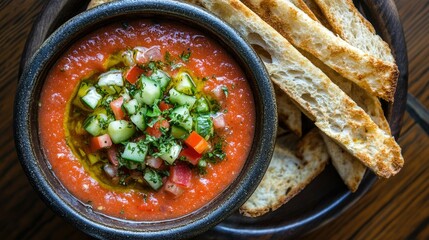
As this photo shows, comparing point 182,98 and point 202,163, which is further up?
point 182,98

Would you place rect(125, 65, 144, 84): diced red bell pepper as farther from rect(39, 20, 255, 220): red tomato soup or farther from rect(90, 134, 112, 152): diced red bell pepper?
rect(90, 134, 112, 152): diced red bell pepper

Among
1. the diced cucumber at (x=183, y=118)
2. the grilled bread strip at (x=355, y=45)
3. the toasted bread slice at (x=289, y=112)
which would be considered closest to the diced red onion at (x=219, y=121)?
the diced cucumber at (x=183, y=118)

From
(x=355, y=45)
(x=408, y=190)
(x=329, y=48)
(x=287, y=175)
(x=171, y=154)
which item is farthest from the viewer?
(x=408, y=190)

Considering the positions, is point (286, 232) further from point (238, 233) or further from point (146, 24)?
point (146, 24)

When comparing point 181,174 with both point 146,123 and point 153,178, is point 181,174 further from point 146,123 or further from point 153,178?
point 146,123

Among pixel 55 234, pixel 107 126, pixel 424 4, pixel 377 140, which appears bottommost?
pixel 55 234

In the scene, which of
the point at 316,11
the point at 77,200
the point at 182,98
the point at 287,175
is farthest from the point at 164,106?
the point at 316,11

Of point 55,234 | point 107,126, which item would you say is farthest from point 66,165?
point 55,234
